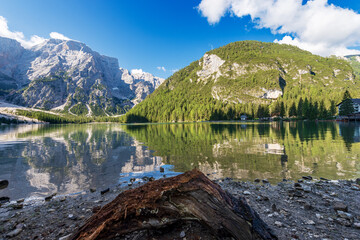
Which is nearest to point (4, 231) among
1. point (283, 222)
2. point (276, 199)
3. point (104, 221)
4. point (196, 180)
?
point (104, 221)

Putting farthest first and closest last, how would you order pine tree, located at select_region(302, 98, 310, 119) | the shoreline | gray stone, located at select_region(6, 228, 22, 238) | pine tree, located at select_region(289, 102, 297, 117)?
pine tree, located at select_region(289, 102, 297, 117)
pine tree, located at select_region(302, 98, 310, 119)
gray stone, located at select_region(6, 228, 22, 238)
the shoreline

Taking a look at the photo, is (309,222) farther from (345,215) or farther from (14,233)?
(14,233)

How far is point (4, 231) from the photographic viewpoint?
626 cm

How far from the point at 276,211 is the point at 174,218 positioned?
17.4ft

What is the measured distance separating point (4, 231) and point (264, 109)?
180 m

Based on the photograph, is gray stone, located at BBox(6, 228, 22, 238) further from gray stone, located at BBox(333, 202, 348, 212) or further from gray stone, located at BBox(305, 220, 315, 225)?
gray stone, located at BBox(333, 202, 348, 212)

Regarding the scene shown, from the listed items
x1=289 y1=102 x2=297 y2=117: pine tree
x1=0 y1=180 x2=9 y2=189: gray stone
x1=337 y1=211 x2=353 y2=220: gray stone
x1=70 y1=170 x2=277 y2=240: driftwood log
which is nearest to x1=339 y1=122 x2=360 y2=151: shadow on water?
x1=337 y1=211 x2=353 y2=220: gray stone

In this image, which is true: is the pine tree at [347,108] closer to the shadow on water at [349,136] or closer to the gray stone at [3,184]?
the shadow on water at [349,136]

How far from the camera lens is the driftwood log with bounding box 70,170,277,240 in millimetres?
3777

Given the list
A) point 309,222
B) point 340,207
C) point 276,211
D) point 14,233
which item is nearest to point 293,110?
point 340,207

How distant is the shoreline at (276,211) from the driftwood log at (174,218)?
2.15m

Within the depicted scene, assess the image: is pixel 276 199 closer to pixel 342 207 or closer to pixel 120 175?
pixel 342 207

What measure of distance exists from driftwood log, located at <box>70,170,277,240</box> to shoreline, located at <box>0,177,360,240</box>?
2150 mm

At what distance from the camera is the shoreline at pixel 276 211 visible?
5668 millimetres
